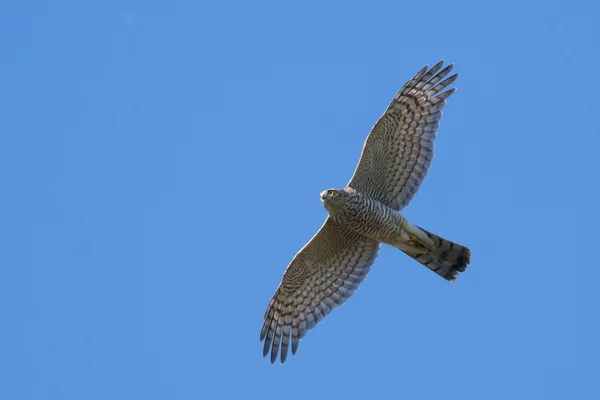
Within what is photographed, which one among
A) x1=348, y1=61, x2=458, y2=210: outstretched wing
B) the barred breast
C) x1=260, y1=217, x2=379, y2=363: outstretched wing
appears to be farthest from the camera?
x1=260, y1=217, x2=379, y2=363: outstretched wing

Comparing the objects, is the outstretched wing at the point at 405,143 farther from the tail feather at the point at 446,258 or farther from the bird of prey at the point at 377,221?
the tail feather at the point at 446,258

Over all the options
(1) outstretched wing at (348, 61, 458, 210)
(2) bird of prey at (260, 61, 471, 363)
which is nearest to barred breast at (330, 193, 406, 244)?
(2) bird of prey at (260, 61, 471, 363)

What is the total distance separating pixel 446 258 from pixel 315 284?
2209mm

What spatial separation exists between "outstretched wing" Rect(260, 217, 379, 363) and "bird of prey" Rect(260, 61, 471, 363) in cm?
2

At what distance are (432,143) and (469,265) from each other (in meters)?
2.00

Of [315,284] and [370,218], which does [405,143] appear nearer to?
[370,218]

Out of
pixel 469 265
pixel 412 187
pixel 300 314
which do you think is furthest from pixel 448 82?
pixel 300 314

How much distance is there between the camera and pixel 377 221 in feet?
56.1

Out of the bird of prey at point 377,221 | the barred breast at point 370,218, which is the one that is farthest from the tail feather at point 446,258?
the barred breast at point 370,218

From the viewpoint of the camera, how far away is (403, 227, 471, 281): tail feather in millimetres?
17375

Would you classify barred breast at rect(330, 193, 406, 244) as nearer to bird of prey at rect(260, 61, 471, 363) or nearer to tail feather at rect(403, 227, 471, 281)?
bird of prey at rect(260, 61, 471, 363)

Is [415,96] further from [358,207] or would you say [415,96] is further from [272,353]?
[272,353]

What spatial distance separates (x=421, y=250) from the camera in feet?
57.5

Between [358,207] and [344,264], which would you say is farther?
[344,264]
